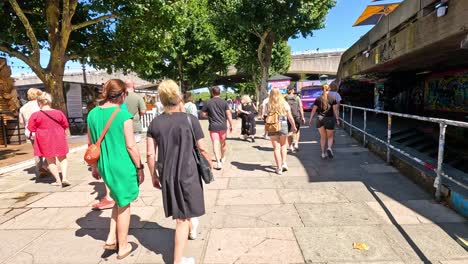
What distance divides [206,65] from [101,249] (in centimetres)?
2407

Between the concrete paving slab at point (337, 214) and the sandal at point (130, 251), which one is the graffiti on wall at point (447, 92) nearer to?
the concrete paving slab at point (337, 214)

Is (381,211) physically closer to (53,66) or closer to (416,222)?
(416,222)

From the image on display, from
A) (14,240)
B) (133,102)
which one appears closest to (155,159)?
(14,240)

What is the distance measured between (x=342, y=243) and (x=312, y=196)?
1.49m

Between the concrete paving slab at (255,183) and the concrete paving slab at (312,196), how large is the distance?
34 cm

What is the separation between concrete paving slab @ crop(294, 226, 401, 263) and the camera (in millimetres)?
2896

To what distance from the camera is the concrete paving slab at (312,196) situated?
4.44m

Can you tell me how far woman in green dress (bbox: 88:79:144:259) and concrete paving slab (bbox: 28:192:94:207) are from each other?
79.4 inches

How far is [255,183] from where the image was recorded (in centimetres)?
546

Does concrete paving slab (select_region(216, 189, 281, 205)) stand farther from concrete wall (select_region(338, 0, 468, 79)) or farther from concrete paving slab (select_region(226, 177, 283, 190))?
concrete wall (select_region(338, 0, 468, 79))

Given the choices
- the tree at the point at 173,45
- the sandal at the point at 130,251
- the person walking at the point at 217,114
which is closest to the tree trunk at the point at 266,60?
the tree at the point at 173,45

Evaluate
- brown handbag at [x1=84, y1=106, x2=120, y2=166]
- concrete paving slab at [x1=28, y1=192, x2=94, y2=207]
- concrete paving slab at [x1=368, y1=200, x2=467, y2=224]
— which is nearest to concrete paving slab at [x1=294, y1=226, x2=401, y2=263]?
concrete paving slab at [x1=368, y1=200, x2=467, y2=224]

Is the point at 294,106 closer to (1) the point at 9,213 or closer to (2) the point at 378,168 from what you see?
(2) the point at 378,168

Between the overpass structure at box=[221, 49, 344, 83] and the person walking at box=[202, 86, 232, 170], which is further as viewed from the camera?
the overpass structure at box=[221, 49, 344, 83]
